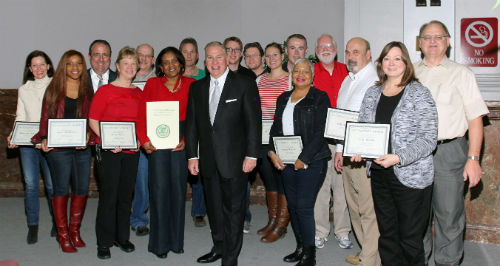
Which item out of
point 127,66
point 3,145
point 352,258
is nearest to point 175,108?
point 127,66

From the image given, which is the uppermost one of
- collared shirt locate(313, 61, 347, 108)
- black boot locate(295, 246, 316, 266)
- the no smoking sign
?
the no smoking sign

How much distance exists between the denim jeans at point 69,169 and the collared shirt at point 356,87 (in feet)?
6.66

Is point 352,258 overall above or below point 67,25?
below

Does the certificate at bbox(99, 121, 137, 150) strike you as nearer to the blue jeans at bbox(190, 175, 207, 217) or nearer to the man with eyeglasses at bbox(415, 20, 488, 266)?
the blue jeans at bbox(190, 175, 207, 217)

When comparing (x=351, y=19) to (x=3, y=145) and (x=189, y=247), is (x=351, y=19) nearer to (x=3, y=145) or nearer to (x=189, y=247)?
(x=189, y=247)

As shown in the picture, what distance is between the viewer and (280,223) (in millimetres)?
4363

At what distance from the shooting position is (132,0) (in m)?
7.00

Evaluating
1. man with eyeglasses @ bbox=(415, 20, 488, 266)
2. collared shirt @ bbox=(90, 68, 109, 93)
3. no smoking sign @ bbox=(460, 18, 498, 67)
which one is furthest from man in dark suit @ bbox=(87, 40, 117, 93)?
no smoking sign @ bbox=(460, 18, 498, 67)

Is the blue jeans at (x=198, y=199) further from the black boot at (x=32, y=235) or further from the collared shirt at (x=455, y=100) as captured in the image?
the collared shirt at (x=455, y=100)

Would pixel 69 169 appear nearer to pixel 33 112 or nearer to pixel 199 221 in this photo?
pixel 33 112

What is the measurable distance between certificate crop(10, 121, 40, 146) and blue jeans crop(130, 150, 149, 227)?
97 cm

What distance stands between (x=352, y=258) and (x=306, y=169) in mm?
832

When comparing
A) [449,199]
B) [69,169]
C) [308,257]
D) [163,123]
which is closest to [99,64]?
[69,169]

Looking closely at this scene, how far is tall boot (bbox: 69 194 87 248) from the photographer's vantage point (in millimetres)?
3986
